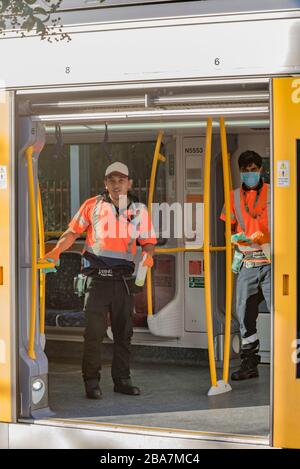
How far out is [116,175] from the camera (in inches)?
262

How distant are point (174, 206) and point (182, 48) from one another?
2.69 metres

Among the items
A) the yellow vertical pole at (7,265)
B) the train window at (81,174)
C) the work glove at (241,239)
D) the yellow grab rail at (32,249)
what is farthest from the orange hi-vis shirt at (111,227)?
the yellow vertical pole at (7,265)

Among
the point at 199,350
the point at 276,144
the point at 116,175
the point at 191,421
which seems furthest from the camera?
the point at 199,350

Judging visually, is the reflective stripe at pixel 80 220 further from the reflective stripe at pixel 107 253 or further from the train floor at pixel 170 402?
the train floor at pixel 170 402

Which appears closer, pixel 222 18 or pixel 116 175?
pixel 222 18

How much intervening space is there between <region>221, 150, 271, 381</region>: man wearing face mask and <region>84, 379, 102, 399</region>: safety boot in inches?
42.4

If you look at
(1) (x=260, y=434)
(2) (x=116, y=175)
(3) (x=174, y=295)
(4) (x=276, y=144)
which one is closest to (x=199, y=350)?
(3) (x=174, y=295)

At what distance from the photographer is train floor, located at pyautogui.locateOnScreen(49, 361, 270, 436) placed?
5.45 m

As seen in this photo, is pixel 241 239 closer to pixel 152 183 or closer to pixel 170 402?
pixel 152 183

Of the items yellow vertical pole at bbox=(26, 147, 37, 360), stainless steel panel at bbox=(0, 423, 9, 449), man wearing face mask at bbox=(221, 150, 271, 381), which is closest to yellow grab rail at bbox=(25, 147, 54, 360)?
yellow vertical pole at bbox=(26, 147, 37, 360)

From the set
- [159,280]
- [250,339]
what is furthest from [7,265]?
[159,280]

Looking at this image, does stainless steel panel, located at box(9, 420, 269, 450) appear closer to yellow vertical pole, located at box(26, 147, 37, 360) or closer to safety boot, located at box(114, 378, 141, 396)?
yellow vertical pole, located at box(26, 147, 37, 360)

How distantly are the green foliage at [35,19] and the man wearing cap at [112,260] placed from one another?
154 cm
